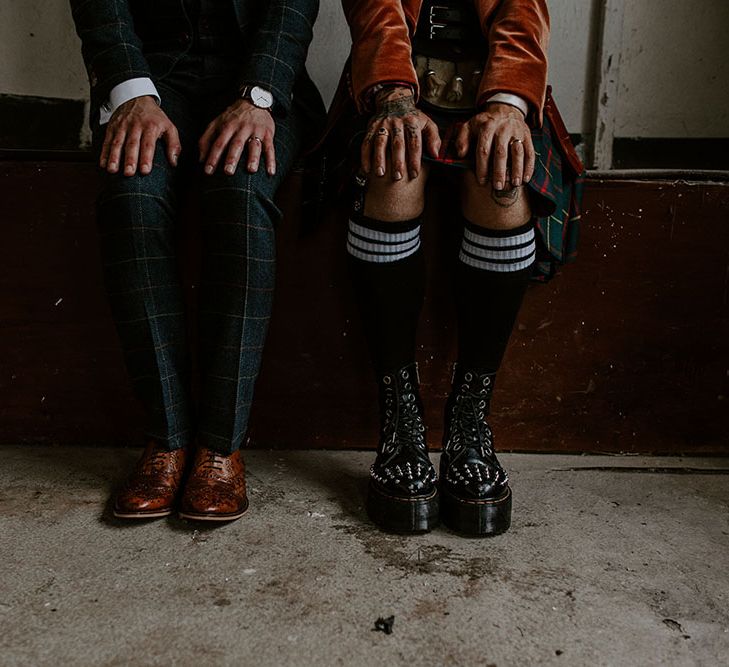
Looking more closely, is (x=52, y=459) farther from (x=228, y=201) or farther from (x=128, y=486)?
(x=228, y=201)

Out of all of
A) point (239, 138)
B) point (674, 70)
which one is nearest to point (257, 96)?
point (239, 138)

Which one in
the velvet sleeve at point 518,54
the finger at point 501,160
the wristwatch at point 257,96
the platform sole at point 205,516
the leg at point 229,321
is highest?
the velvet sleeve at point 518,54

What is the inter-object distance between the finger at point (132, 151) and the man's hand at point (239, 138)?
0.33 feet

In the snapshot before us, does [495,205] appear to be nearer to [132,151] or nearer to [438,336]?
[438,336]

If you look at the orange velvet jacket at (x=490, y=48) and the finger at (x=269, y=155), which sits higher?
the orange velvet jacket at (x=490, y=48)

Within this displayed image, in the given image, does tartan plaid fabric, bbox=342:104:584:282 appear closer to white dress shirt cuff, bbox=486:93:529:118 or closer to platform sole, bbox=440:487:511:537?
white dress shirt cuff, bbox=486:93:529:118

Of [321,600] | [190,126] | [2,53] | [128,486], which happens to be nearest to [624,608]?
[321,600]

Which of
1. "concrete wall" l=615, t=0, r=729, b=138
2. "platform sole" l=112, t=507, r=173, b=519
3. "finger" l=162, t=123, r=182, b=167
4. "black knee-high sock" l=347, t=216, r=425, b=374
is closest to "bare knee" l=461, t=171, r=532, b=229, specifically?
"black knee-high sock" l=347, t=216, r=425, b=374

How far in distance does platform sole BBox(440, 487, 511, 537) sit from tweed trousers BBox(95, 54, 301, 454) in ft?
1.22

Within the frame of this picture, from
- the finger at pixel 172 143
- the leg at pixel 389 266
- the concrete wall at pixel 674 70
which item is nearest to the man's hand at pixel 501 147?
the leg at pixel 389 266

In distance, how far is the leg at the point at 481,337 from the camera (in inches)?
42.9

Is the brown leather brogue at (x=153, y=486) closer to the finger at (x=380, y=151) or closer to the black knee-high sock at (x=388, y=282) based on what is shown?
the black knee-high sock at (x=388, y=282)

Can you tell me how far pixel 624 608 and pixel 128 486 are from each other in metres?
0.77

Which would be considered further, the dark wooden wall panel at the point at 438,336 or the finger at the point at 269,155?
the dark wooden wall panel at the point at 438,336
